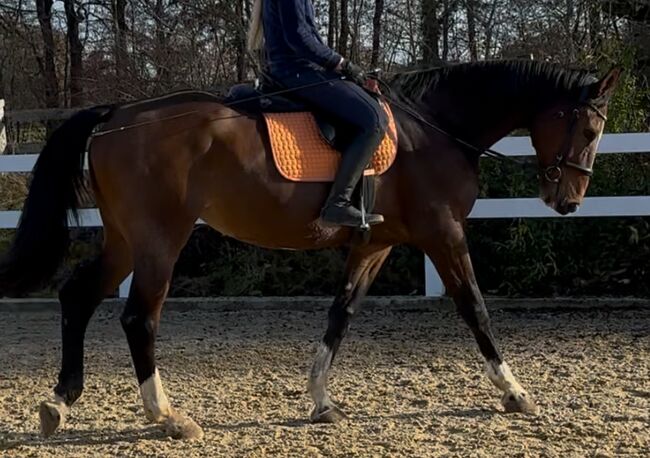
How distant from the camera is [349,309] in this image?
4.91m

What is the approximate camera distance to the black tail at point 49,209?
4395 millimetres

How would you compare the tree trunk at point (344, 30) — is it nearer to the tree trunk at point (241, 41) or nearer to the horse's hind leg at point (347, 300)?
the tree trunk at point (241, 41)

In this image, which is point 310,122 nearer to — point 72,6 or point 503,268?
point 503,268

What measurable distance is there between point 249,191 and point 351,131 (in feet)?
2.06

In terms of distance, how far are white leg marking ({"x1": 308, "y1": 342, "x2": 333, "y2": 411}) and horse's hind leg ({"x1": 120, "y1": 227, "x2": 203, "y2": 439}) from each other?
686 mm

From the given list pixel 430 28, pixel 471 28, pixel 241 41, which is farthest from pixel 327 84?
pixel 430 28

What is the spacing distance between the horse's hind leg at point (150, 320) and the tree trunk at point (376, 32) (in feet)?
28.5

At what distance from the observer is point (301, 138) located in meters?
4.45

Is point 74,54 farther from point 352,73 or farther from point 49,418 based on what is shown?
point 49,418

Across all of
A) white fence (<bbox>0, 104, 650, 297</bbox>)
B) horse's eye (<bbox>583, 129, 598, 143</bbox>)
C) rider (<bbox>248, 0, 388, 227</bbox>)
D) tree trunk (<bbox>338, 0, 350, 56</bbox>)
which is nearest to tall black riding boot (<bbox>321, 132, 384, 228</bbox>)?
rider (<bbox>248, 0, 388, 227</bbox>)

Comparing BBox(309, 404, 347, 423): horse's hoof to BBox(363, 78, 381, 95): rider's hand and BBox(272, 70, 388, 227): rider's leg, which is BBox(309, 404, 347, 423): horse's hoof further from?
BBox(363, 78, 381, 95): rider's hand

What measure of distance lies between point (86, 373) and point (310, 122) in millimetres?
2450

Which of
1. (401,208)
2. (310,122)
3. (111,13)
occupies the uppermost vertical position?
(111,13)

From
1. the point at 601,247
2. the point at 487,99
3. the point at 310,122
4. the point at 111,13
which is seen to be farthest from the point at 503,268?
the point at 111,13
